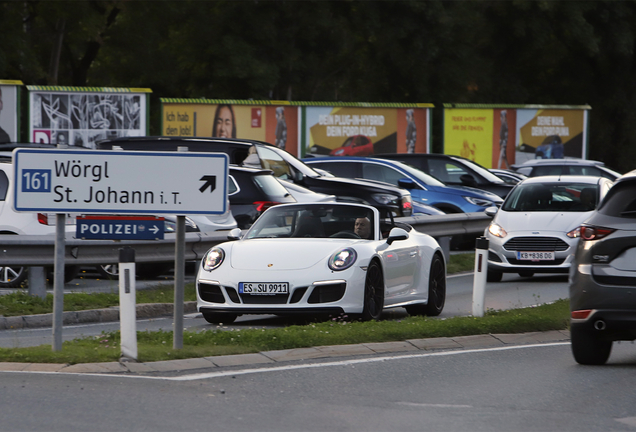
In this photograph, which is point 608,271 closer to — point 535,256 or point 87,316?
point 87,316

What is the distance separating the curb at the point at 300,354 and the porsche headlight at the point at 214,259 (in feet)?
7.56

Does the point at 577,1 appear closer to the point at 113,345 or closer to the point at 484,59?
the point at 484,59

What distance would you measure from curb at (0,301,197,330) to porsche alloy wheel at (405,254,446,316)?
8.95 feet

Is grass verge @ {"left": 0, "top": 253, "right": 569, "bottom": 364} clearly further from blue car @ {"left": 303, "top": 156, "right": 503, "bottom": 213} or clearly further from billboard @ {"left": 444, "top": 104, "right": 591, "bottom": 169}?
billboard @ {"left": 444, "top": 104, "right": 591, "bottom": 169}

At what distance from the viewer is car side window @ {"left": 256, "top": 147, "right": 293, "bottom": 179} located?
19.9 meters

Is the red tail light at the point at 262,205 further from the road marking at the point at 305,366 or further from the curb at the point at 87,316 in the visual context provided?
the road marking at the point at 305,366

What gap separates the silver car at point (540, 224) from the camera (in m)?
16.1

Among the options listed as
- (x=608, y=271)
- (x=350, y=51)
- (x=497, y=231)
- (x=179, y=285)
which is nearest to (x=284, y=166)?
(x=497, y=231)

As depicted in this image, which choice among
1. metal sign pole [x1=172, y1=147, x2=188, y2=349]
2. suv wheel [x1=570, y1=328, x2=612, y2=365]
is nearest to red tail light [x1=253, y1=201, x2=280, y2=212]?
metal sign pole [x1=172, y1=147, x2=188, y2=349]

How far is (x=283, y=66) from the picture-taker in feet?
157

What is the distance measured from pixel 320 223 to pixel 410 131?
25539mm

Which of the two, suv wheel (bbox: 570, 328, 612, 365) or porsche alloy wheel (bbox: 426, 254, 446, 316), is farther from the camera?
porsche alloy wheel (bbox: 426, 254, 446, 316)

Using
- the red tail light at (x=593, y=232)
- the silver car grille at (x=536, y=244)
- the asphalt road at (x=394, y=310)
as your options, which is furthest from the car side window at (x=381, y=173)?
the red tail light at (x=593, y=232)

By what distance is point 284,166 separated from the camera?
2059cm
